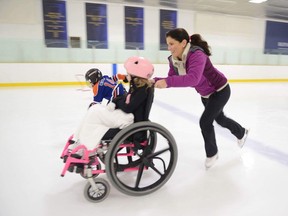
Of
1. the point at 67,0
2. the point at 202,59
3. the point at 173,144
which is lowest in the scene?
the point at 173,144

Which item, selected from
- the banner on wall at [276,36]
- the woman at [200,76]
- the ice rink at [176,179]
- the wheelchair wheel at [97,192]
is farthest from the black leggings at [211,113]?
the banner on wall at [276,36]

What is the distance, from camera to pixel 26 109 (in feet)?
12.2

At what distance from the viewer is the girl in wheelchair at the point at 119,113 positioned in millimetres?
1264

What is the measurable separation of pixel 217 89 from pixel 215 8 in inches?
346

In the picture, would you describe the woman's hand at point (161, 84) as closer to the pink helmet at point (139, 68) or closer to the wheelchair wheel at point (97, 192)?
the pink helmet at point (139, 68)

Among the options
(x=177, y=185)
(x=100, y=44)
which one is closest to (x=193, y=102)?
(x=177, y=185)

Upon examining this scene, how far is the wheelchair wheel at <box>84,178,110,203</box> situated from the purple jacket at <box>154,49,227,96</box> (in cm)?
66

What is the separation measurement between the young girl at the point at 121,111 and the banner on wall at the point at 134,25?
779 centimetres

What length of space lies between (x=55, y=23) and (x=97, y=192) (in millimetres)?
7827

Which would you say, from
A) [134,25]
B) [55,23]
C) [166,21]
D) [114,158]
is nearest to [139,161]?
[114,158]

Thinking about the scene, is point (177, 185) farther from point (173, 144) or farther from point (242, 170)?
point (242, 170)

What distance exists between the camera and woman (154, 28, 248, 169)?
1370 mm

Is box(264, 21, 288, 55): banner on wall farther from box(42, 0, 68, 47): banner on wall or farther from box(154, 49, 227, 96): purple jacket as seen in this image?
box(154, 49, 227, 96): purple jacket

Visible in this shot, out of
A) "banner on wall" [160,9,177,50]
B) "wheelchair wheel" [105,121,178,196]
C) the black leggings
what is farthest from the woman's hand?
"banner on wall" [160,9,177,50]
